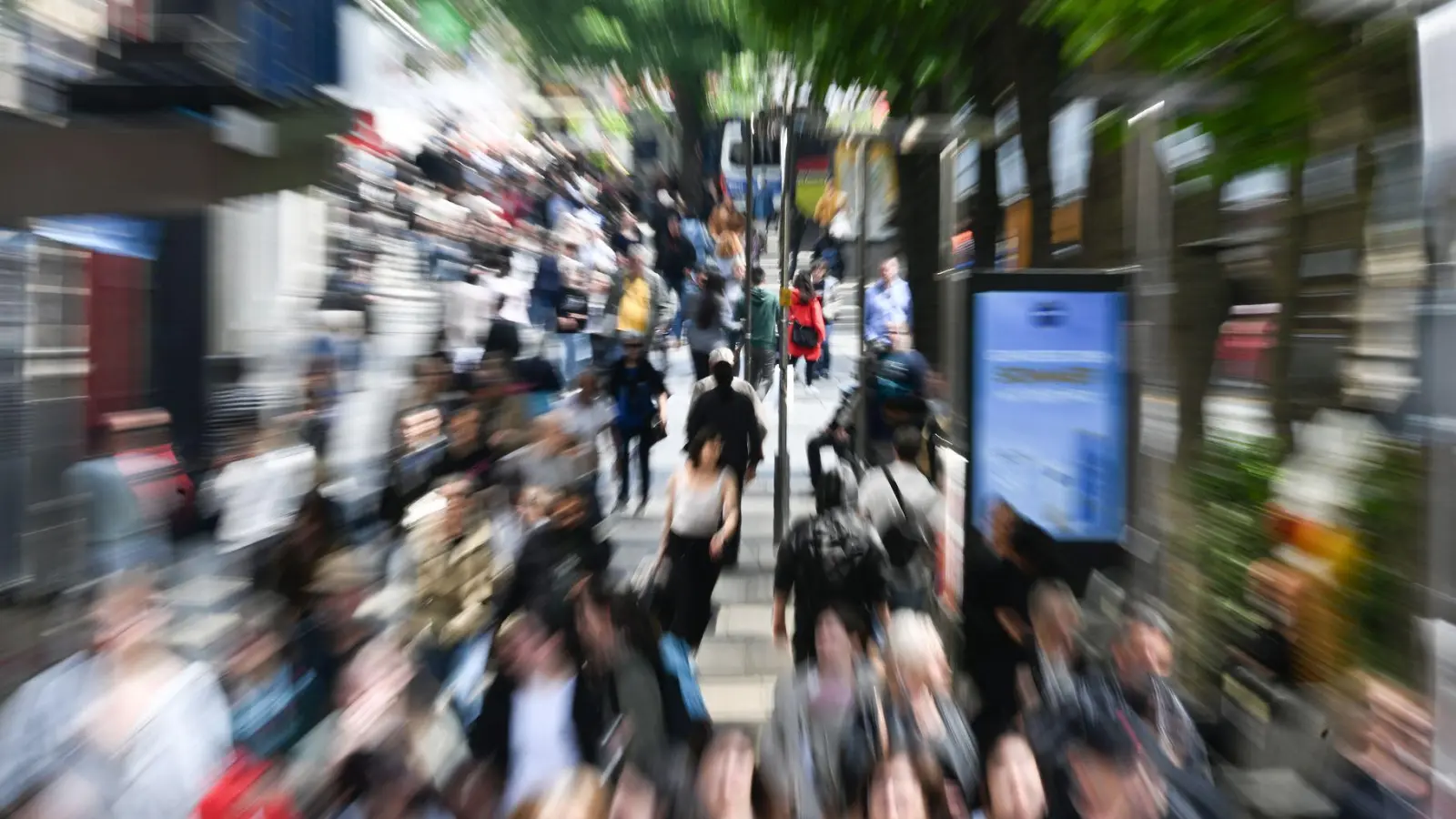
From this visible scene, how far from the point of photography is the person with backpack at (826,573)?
5043 mm

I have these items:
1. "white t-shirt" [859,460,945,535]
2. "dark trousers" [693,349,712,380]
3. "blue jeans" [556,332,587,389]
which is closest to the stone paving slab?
"white t-shirt" [859,460,945,535]

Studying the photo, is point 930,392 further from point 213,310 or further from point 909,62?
point 213,310

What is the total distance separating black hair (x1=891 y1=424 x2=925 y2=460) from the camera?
6285mm

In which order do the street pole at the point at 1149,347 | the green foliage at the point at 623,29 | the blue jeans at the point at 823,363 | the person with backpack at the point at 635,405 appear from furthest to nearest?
the blue jeans at the point at 823,363, the person with backpack at the point at 635,405, the green foliage at the point at 623,29, the street pole at the point at 1149,347

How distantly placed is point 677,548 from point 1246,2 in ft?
12.2

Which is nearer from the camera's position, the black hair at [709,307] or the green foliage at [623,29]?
the green foliage at [623,29]

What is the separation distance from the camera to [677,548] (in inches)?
244

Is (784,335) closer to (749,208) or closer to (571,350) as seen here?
(749,208)

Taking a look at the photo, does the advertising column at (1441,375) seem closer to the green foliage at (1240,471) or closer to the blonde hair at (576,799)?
the green foliage at (1240,471)

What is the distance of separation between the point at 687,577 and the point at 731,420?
1.48 metres

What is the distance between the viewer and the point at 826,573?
520 centimetres

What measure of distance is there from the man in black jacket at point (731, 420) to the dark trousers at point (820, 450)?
1056mm

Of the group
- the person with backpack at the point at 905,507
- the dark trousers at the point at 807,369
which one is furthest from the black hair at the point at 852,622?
the dark trousers at the point at 807,369

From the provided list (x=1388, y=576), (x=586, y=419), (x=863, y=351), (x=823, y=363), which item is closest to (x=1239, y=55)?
(x=1388, y=576)
